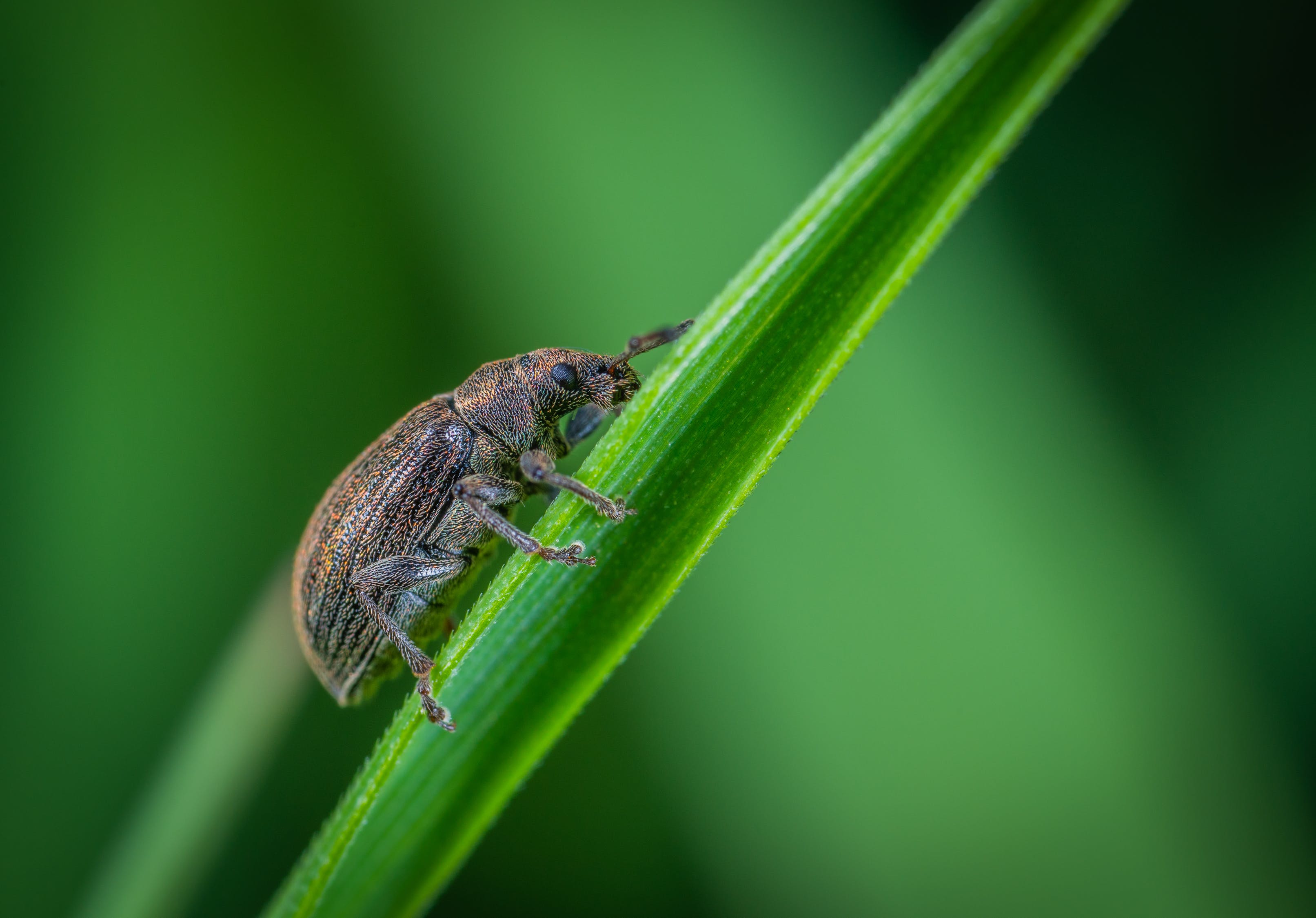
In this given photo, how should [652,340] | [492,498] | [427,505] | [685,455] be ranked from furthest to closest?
[427,505]
[492,498]
[652,340]
[685,455]

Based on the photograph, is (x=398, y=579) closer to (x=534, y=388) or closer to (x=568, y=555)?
(x=534, y=388)

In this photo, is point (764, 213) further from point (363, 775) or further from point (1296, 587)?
point (1296, 587)

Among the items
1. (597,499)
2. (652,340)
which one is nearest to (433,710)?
(597,499)

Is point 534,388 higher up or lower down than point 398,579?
higher up

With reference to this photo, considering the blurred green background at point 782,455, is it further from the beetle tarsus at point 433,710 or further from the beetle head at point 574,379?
the beetle tarsus at point 433,710

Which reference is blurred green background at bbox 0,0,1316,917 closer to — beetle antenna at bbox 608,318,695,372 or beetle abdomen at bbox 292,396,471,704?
beetle antenna at bbox 608,318,695,372

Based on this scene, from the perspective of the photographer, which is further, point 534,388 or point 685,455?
point 534,388

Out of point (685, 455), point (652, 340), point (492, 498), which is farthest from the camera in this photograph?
point (492, 498)
